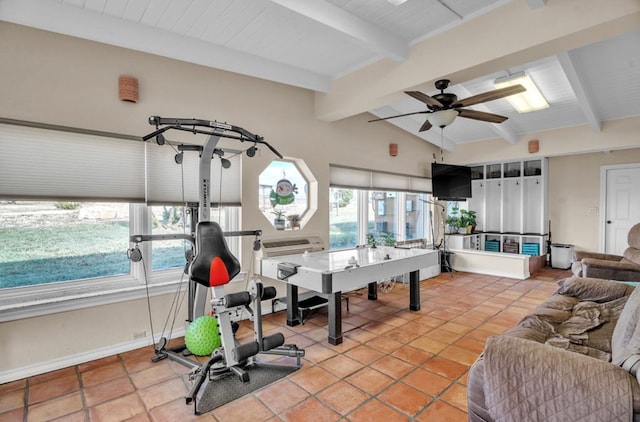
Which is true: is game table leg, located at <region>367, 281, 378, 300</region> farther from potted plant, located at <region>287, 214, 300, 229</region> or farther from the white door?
the white door

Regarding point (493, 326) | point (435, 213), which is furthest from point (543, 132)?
point (493, 326)

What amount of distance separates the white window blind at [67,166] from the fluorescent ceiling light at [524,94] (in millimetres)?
4077

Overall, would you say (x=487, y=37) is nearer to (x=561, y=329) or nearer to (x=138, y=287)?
(x=561, y=329)

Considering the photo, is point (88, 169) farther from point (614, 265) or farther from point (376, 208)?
point (614, 265)

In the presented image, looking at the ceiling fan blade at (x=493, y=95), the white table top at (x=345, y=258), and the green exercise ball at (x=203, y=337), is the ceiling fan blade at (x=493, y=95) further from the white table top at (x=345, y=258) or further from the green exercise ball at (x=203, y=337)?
the green exercise ball at (x=203, y=337)

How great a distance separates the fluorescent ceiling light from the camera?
3.75m

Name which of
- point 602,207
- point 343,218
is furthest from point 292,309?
point 602,207

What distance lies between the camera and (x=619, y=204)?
20.2 feet

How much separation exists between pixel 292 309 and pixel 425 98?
2587 mm

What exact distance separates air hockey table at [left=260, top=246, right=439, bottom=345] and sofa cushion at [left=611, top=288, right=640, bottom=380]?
6.10 feet

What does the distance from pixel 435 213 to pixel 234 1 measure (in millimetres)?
5808

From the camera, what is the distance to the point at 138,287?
309 centimetres

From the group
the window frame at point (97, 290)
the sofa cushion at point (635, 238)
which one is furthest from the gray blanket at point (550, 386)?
the sofa cushion at point (635, 238)

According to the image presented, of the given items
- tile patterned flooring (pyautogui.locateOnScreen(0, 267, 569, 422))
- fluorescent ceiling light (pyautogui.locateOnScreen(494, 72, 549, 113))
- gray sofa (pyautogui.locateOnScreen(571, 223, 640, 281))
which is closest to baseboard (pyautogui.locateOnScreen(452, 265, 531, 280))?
gray sofa (pyautogui.locateOnScreen(571, 223, 640, 281))
